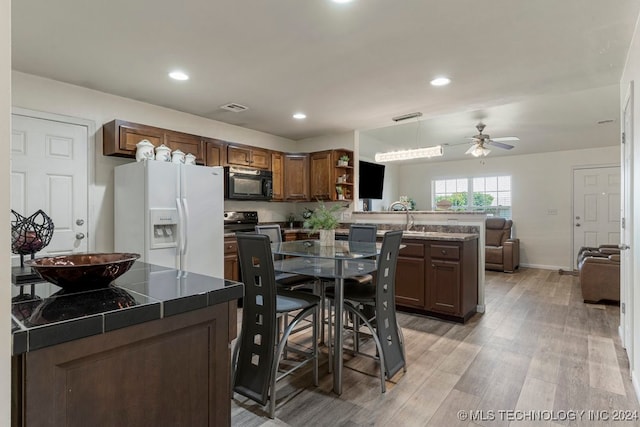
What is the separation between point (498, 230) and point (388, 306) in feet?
17.7

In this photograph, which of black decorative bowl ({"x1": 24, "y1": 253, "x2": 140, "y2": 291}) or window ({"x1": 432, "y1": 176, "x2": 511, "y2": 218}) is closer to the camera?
black decorative bowl ({"x1": 24, "y1": 253, "x2": 140, "y2": 291})

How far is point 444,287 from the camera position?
3574mm

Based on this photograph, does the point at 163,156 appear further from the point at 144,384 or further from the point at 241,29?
the point at 144,384

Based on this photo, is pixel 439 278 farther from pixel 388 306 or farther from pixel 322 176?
pixel 322 176

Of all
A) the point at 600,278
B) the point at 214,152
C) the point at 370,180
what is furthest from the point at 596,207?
the point at 214,152

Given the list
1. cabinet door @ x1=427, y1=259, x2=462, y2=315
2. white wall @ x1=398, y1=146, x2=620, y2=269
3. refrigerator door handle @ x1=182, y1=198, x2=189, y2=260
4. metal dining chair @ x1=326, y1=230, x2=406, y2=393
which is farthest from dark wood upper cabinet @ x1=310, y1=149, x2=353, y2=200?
white wall @ x1=398, y1=146, x2=620, y2=269

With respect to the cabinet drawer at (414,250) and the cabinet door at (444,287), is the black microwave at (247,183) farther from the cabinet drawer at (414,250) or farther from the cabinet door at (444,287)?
the cabinet door at (444,287)

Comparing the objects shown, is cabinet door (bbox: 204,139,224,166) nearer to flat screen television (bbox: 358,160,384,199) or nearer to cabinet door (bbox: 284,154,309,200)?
cabinet door (bbox: 284,154,309,200)

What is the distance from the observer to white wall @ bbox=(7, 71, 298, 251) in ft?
10.1

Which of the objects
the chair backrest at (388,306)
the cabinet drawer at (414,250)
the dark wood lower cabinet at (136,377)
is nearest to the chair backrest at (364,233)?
the cabinet drawer at (414,250)

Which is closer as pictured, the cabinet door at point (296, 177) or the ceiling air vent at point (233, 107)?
the ceiling air vent at point (233, 107)

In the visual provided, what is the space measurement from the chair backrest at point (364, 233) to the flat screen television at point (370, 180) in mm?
2357

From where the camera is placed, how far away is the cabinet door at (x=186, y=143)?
384 centimetres

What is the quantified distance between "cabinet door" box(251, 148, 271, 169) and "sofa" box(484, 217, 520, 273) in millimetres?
4223
